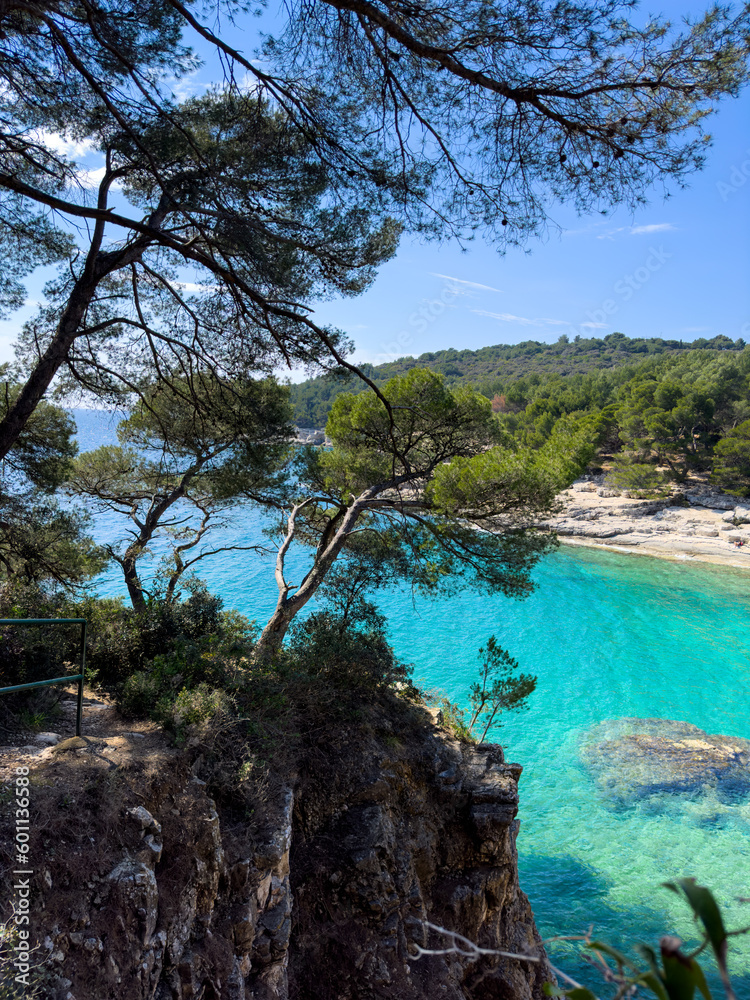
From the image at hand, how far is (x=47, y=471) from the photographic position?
7.18 m

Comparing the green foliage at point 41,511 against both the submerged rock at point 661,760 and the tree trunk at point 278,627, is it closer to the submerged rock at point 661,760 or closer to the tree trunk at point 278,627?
the tree trunk at point 278,627

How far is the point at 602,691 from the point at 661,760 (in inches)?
115

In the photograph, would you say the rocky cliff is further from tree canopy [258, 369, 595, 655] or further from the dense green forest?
the dense green forest

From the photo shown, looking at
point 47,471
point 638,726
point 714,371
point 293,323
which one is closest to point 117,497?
point 47,471

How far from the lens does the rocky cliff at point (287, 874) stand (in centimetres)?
313

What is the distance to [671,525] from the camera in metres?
27.5

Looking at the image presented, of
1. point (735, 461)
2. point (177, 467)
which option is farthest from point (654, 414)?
point (177, 467)

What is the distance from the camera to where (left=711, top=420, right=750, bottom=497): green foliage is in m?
28.7

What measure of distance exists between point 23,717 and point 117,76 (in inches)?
195

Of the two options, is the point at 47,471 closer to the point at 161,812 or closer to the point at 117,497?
the point at 117,497

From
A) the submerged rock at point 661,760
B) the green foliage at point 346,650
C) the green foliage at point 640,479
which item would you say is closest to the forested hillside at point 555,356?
the green foliage at point 640,479

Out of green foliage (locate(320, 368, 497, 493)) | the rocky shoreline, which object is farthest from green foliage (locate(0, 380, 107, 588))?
the rocky shoreline

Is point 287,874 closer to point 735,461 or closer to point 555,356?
point 735,461

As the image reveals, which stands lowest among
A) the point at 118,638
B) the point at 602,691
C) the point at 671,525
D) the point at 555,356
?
the point at 602,691
